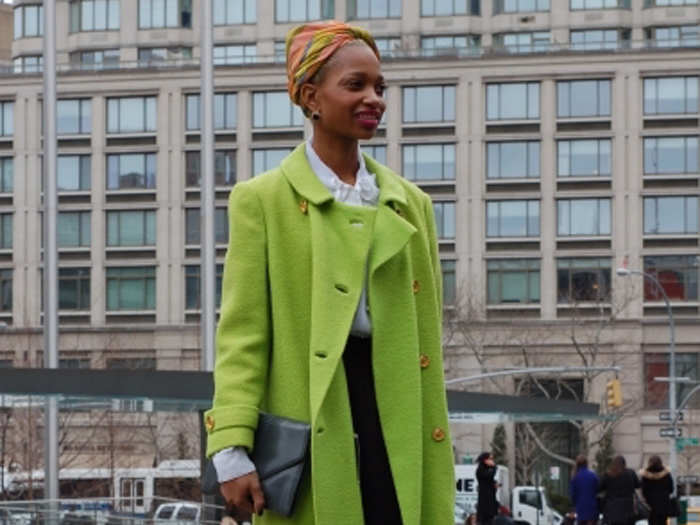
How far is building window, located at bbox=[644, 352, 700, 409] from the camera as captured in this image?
8075 centimetres

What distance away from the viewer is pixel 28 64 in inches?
3447

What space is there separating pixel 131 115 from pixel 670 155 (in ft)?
71.2

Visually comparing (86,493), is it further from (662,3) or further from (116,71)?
(662,3)

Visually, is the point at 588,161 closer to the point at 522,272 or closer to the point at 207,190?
the point at 522,272

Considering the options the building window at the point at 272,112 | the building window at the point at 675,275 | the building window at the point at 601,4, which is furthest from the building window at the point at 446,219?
the building window at the point at 601,4

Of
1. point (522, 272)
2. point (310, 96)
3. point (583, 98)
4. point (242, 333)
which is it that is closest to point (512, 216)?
point (522, 272)

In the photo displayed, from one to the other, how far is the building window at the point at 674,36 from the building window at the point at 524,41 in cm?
412

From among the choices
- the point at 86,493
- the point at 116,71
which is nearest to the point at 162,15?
the point at 116,71

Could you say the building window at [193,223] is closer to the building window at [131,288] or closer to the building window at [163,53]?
the building window at [131,288]

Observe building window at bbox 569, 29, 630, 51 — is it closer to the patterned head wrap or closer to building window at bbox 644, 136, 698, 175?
building window at bbox 644, 136, 698, 175

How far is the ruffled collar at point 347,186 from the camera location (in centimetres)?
448

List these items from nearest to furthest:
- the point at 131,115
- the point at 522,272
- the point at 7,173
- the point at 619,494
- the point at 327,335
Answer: the point at 327,335, the point at 619,494, the point at 522,272, the point at 131,115, the point at 7,173

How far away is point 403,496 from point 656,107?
80.4m

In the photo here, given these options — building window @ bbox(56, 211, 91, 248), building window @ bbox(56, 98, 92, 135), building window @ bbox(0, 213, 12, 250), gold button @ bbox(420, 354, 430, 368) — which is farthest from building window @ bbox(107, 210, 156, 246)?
gold button @ bbox(420, 354, 430, 368)
